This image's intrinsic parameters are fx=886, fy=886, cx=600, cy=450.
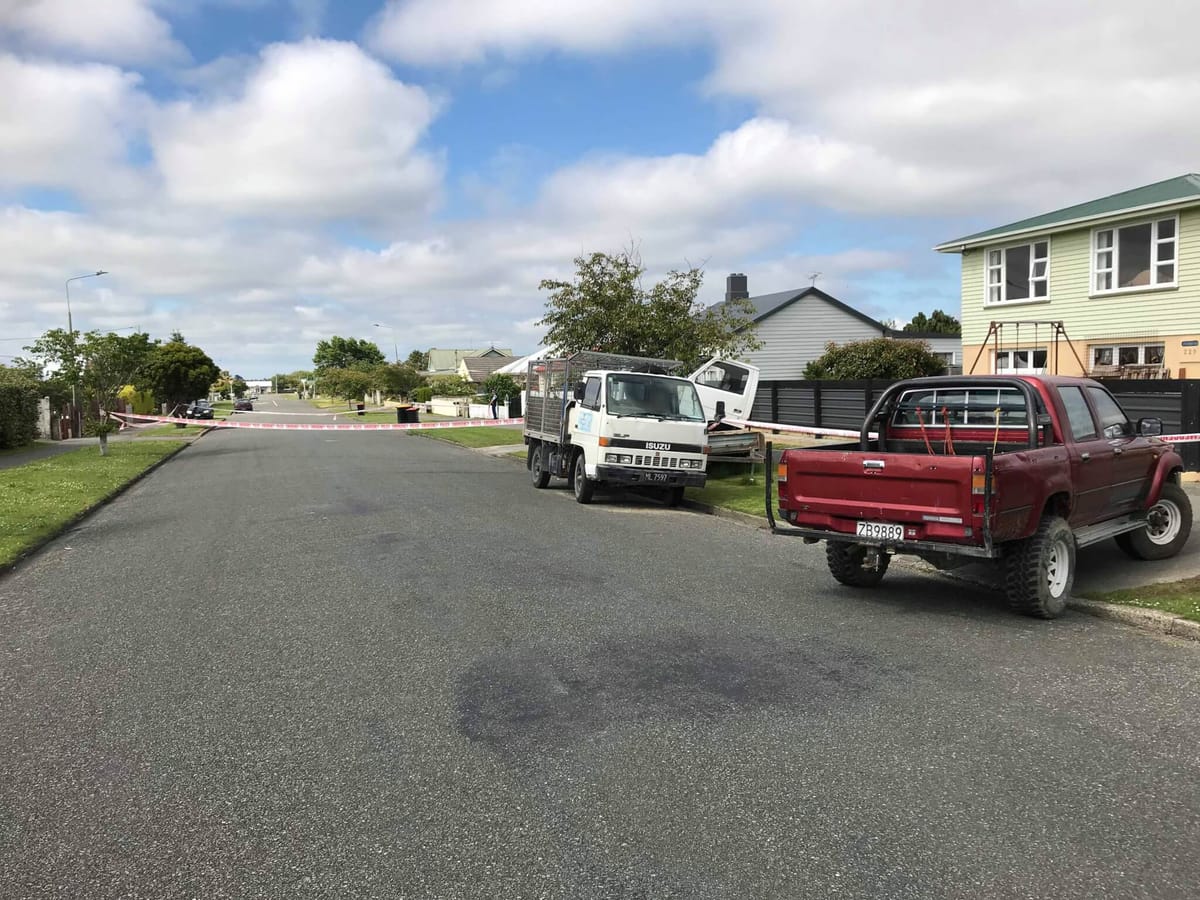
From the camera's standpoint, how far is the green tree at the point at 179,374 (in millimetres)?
66000

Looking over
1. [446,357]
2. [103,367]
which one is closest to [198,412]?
[103,367]

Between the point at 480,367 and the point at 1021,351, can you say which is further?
the point at 480,367

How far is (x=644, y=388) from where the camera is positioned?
14539mm

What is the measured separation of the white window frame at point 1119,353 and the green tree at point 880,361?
600 centimetres

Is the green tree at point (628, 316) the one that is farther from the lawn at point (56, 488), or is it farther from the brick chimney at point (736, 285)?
the brick chimney at point (736, 285)

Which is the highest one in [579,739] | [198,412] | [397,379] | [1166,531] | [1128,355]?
[397,379]

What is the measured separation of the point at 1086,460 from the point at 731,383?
1391 cm

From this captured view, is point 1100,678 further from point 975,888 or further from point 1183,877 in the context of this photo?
point 975,888

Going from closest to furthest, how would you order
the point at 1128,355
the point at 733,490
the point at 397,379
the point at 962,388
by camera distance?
the point at 962,388 < the point at 733,490 < the point at 1128,355 < the point at 397,379

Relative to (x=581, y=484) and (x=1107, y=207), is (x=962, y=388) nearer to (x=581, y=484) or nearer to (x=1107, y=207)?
(x=581, y=484)

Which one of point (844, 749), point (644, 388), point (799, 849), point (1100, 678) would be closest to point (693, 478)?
point (644, 388)

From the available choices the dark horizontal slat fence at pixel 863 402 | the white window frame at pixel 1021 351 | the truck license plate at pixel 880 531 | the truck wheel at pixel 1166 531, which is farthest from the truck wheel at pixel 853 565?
the white window frame at pixel 1021 351

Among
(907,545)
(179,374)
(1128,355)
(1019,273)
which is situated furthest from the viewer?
(179,374)

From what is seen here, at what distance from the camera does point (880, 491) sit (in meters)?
7.03
